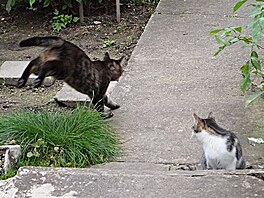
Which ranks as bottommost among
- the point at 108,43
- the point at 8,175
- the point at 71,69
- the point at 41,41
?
the point at 8,175

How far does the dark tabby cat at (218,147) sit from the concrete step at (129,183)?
0.12 metres

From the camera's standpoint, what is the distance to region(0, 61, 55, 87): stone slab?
219 inches

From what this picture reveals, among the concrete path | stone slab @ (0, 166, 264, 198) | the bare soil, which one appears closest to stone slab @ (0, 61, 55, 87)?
the bare soil

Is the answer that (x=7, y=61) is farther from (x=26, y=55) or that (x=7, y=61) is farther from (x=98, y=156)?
(x=98, y=156)

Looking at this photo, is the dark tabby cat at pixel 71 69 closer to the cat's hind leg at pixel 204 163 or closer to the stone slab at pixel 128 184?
the stone slab at pixel 128 184

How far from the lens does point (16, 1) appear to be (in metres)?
7.18

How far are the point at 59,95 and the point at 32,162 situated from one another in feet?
4.51

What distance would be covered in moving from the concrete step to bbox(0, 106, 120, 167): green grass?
339 mm

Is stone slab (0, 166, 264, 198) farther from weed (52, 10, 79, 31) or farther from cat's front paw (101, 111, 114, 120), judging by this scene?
weed (52, 10, 79, 31)

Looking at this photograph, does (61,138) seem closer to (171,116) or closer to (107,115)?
(107,115)

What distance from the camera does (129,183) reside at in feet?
11.0

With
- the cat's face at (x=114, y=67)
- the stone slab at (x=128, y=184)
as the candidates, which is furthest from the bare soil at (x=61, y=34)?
the stone slab at (x=128, y=184)

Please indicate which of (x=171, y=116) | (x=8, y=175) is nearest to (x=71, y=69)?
(x=171, y=116)

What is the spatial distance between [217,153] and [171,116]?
1020mm
